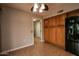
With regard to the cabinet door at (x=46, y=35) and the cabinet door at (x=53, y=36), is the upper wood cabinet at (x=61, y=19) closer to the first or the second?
the cabinet door at (x=53, y=36)

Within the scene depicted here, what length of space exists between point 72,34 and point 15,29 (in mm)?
2075

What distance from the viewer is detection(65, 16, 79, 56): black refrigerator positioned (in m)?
3.47

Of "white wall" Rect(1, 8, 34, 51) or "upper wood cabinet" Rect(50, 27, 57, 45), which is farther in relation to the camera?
"upper wood cabinet" Rect(50, 27, 57, 45)

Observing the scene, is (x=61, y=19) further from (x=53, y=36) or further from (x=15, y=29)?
(x=15, y=29)

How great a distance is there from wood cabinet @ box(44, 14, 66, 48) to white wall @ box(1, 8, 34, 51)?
2.33ft

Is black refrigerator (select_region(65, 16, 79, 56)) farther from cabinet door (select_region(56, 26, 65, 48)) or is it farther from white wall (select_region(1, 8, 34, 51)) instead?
white wall (select_region(1, 8, 34, 51))

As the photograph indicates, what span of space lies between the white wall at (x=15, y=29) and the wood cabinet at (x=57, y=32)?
711 mm

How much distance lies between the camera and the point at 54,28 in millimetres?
4430

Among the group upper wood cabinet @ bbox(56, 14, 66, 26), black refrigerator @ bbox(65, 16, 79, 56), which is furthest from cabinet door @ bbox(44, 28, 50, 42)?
black refrigerator @ bbox(65, 16, 79, 56)

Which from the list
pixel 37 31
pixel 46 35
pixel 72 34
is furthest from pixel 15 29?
pixel 72 34

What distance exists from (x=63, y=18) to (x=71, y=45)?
3.38 ft

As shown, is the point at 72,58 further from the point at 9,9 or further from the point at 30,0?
the point at 9,9

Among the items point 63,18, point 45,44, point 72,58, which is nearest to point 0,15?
point 45,44

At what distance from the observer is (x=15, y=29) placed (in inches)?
159
